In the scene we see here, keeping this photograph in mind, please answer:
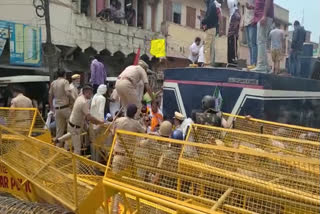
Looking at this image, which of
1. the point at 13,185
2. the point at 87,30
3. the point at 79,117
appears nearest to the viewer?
the point at 13,185

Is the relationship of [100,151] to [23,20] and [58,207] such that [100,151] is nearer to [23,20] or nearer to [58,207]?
[58,207]

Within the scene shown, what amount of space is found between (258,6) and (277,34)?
116cm

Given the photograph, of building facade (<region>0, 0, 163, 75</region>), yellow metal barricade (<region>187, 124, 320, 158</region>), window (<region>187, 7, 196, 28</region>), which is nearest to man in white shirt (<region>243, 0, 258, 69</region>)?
yellow metal barricade (<region>187, 124, 320, 158</region>)

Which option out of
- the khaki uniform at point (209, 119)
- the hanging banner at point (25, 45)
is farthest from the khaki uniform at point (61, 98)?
the hanging banner at point (25, 45)

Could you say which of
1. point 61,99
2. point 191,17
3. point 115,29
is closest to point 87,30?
point 115,29

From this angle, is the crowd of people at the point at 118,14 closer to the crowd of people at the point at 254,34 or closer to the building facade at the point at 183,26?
the building facade at the point at 183,26

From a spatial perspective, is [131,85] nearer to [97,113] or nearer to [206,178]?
[97,113]

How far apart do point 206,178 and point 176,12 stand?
70.3ft

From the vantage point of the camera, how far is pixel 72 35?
1772 cm

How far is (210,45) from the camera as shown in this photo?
9188mm

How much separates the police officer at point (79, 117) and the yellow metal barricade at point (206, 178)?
3.44 metres

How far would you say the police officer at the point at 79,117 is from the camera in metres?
6.80

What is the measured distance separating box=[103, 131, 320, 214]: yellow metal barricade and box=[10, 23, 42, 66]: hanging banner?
1290 centimetres

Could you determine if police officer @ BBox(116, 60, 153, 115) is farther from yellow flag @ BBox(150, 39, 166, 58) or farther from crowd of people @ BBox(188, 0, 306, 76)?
yellow flag @ BBox(150, 39, 166, 58)
